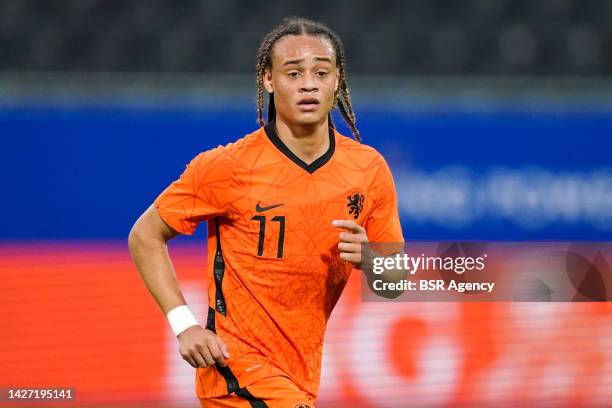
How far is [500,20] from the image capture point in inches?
229

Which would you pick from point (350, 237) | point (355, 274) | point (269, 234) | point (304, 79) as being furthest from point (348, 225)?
point (355, 274)

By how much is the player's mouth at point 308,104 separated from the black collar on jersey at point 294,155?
0.15 m

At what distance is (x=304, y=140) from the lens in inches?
125

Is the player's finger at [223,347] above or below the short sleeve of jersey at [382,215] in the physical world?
below

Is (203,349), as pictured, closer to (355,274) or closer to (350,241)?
(350,241)

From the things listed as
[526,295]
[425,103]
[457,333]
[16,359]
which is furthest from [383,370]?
[16,359]

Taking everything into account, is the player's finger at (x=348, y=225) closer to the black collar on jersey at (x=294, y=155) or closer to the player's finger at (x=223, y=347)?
the black collar on jersey at (x=294, y=155)

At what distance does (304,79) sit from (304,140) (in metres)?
0.20

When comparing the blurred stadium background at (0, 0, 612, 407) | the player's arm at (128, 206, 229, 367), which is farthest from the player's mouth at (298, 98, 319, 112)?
the blurred stadium background at (0, 0, 612, 407)

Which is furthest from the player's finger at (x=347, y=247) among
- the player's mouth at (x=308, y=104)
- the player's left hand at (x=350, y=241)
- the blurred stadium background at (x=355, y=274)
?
the blurred stadium background at (x=355, y=274)

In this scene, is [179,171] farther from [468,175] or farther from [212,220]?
[212,220]

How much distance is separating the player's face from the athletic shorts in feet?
2.68

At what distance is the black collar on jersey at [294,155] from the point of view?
317 cm

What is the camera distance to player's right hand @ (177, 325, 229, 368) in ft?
9.46
